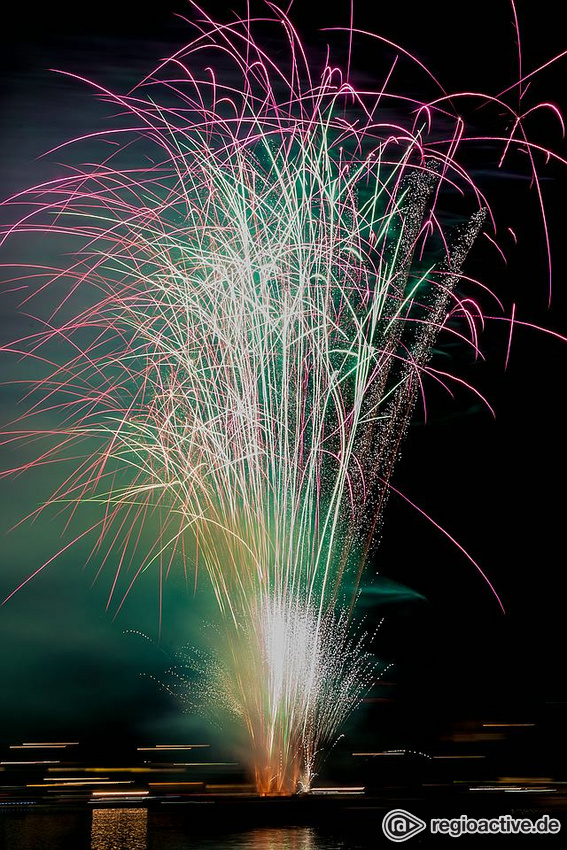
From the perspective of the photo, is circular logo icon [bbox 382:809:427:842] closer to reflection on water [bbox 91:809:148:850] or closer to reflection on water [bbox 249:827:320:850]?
reflection on water [bbox 249:827:320:850]

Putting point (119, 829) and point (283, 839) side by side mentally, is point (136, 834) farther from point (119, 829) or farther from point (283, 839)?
point (283, 839)

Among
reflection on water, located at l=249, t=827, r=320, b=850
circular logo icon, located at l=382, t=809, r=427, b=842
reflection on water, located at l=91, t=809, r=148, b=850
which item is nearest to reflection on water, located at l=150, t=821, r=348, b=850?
reflection on water, located at l=249, t=827, r=320, b=850

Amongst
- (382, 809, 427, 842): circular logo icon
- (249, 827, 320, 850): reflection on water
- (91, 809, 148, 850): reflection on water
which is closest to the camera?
(91, 809, 148, 850): reflection on water

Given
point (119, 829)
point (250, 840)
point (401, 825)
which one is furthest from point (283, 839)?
point (119, 829)

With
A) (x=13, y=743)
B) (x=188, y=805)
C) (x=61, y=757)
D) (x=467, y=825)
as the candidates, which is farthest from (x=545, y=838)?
(x=13, y=743)

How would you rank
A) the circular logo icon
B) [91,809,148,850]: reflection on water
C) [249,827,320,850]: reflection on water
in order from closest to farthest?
[91,809,148,850]: reflection on water → [249,827,320,850]: reflection on water → the circular logo icon

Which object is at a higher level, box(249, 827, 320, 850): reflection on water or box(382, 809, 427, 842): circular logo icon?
box(382, 809, 427, 842): circular logo icon

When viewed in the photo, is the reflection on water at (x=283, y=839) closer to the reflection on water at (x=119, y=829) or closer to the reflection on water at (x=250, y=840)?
the reflection on water at (x=250, y=840)

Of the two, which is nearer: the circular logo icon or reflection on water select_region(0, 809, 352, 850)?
reflection on water select_region(0, 809, 352, 850)

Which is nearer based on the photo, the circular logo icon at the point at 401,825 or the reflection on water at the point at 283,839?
the reflection on water at the point at 283,839

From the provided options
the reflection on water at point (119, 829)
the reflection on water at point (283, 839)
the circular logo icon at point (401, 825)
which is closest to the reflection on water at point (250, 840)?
the reflection on water at point (283, 839)
